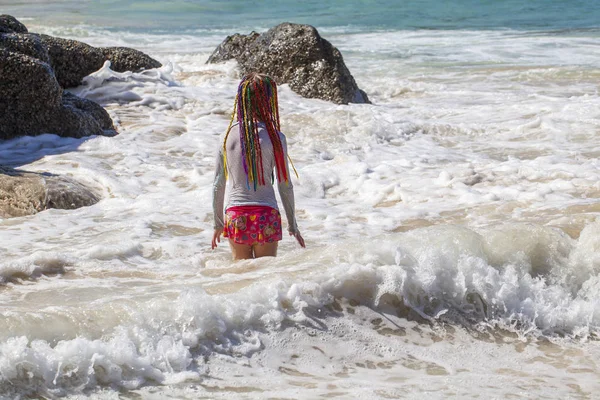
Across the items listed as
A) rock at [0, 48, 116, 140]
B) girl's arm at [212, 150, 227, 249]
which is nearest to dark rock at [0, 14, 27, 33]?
rock at [0, 48, 116, 140]

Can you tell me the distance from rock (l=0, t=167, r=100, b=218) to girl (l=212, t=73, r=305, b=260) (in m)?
2.36

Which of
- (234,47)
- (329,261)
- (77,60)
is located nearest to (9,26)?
(77,60)

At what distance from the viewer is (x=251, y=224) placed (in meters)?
5.03

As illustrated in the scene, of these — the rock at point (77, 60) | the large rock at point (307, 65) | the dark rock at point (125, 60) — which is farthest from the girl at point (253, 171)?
the dark rock at point (125, 60)

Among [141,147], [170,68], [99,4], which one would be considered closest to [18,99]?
[141,147]

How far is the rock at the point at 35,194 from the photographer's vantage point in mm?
6781

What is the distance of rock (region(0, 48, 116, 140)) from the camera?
9.12 metres

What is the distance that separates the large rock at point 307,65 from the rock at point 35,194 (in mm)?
5466

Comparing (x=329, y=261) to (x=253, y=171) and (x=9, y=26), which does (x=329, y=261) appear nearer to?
(x=253, y=171)

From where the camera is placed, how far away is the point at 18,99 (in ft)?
30.3

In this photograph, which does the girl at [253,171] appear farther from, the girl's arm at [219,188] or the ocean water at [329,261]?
the ocean water at [329,261]

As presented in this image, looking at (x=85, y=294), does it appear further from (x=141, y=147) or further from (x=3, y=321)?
(x=141, y=147)

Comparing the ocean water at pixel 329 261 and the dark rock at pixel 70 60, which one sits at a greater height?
the dark rock at pixel 70 60

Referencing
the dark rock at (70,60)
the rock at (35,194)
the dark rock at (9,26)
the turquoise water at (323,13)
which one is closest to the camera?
the rock at (35,194)
